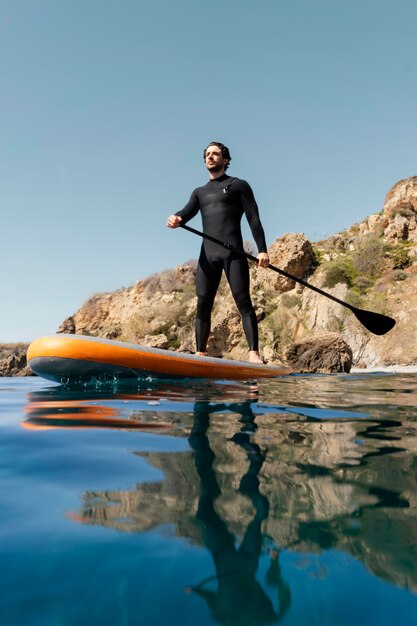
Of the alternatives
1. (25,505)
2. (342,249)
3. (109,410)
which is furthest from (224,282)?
(25,505)

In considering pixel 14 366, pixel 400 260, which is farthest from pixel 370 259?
pixel 14 366

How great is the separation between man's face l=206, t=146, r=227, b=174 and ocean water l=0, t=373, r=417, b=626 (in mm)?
4531

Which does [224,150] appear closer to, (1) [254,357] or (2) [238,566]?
(1) [254,357]

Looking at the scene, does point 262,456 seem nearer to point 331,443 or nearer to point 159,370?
point 331,443

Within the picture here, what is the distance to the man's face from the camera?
5.76 meters

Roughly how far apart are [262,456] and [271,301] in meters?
18.1

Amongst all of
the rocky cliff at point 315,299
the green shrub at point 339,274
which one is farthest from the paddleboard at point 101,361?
the green shrub at point 339,274

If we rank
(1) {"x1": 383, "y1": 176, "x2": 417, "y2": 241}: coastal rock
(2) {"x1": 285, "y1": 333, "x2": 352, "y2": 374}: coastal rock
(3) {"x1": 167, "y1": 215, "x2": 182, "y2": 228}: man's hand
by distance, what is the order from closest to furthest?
1. (3) {"x1": 167, "y1": 215, "x2": 182, "y2": 228}: man's hand
2. (2) {"x1": 285, "y1": 333, "x2": 352, "y2": 374}: coastal rock
3. (1) {"x1": 383, "y1": 176, "x2": 417, "y2": 241}: coastal rock

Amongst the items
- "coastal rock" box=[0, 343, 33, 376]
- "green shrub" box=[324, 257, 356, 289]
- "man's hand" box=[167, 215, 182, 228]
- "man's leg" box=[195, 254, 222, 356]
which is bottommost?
"coastal rock" box=[0, 343, 33, 376]

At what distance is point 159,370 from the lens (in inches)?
172

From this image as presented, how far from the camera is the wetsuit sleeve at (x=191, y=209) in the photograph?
18.7ft

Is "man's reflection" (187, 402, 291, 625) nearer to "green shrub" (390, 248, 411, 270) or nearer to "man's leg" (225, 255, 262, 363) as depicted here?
"man's leg" (225, 255, 262, 363)

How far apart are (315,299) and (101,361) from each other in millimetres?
14911

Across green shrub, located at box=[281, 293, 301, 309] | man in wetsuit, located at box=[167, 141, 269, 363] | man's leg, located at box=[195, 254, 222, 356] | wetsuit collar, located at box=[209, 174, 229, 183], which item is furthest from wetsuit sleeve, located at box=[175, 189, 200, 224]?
green shrub, located at box=[281, 293, 301, 309]
